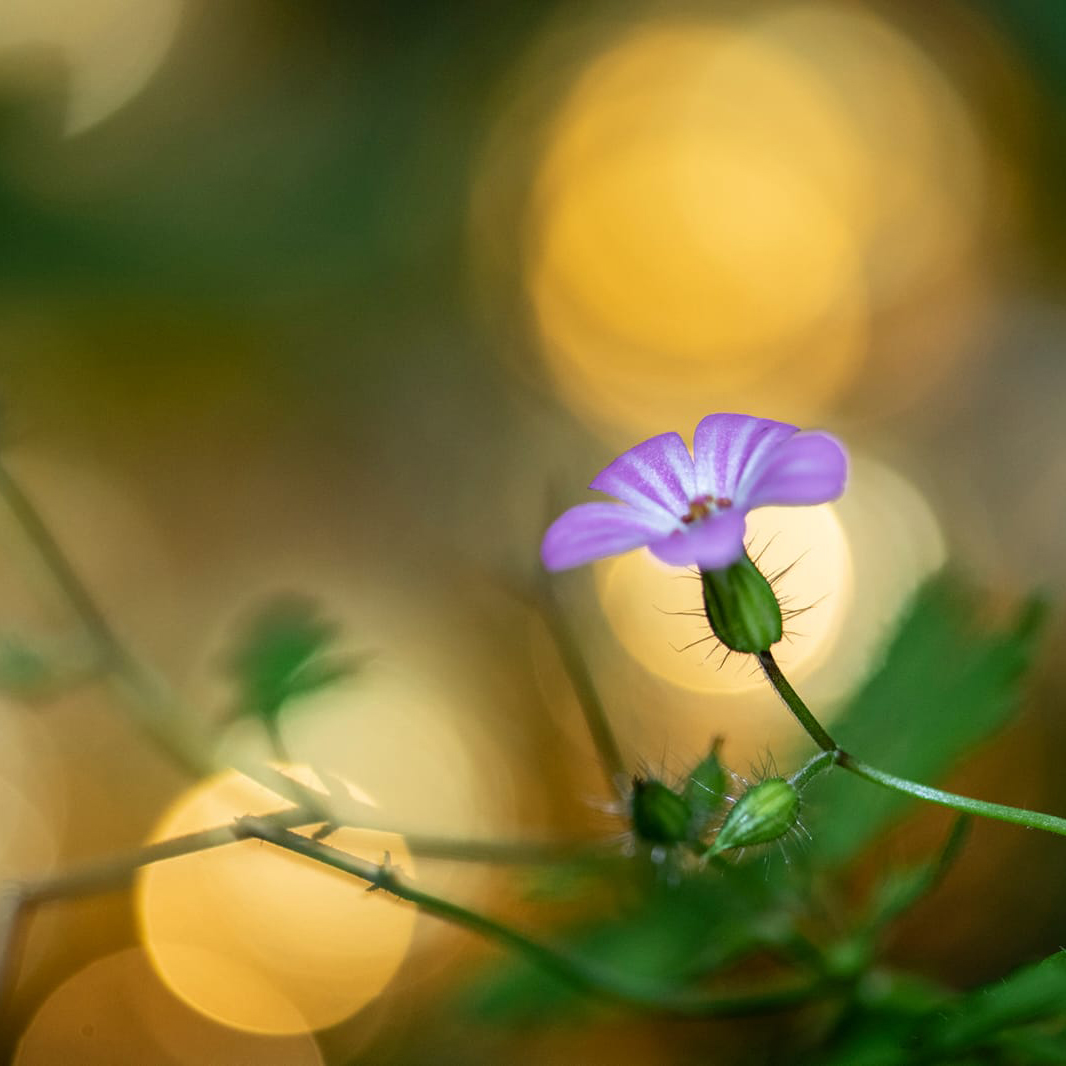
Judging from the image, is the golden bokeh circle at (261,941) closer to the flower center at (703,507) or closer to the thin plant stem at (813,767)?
the flower center at (703,507)

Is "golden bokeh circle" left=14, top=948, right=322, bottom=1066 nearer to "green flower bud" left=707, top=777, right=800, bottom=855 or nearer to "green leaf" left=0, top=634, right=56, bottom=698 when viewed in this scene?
"green leaf" left=0, top=634, right=56, bottom=698

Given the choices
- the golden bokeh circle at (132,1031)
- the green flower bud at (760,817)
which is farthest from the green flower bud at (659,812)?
the golden bokeh circle at (132,1031)

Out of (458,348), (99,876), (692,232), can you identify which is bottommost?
(99,876)

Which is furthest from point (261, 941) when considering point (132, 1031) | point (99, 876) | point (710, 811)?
point (710, 811)

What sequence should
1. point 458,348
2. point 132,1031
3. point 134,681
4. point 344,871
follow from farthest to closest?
1. point 458,348
2. point 132,1031
3. point 134,681
4. point 344,871

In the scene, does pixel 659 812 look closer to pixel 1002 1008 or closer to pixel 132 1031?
pixel 1002 1008

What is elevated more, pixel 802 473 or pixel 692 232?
pixel 692 232

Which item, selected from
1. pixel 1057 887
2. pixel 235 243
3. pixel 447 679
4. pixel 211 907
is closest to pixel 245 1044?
pixel 211 907
